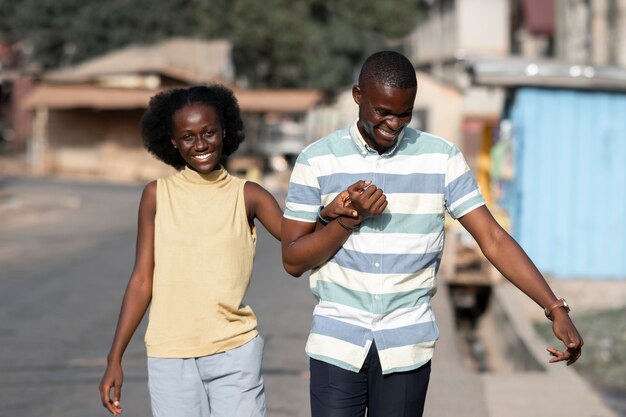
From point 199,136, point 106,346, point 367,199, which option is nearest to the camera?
point 367,199

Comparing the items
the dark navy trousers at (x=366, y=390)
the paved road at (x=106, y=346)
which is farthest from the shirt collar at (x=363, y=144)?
the paved road at (x=106, y=346)

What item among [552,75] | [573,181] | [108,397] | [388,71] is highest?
[552,75]

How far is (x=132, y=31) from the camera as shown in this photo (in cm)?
4950

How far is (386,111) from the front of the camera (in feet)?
10.2

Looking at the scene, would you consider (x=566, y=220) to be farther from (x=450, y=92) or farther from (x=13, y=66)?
(x=13, y=66)

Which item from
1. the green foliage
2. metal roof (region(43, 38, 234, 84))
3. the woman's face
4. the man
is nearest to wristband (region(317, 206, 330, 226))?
the man

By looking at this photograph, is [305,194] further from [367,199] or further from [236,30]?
[236,30]

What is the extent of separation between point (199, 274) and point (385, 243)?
0.74 metres

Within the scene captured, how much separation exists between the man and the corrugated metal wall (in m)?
9.30

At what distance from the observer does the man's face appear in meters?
3.09

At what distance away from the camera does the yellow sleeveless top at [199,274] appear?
3547 millimetres

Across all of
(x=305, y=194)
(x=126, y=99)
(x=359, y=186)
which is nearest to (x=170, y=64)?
(x=126, y=99)

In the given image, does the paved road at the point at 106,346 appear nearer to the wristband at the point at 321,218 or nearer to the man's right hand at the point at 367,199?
the wristband at the point at 321,218

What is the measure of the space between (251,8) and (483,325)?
34497 mm
